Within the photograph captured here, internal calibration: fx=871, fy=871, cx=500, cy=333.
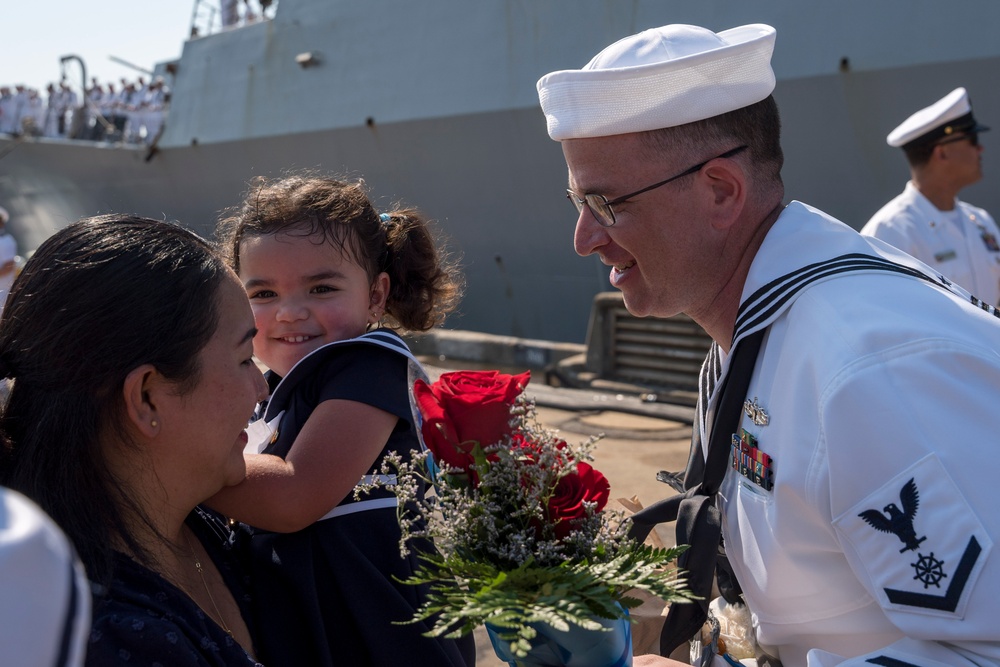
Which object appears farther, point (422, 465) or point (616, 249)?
point (616, 249)

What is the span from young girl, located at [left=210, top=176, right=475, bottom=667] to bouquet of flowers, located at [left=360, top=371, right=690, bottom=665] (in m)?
0.26

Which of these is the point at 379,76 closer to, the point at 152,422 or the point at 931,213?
the point at 931,213

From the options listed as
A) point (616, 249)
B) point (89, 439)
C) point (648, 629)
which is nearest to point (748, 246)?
point (616, 249)

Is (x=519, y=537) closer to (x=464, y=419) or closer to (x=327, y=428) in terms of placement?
(x=464, y=419)

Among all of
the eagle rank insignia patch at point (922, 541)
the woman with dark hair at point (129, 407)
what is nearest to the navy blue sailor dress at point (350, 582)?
the woman with dark hair at point (129, 407)

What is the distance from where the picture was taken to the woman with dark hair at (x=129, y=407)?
1342 mm

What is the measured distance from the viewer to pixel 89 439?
1394 millimetres

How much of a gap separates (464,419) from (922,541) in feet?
2.45

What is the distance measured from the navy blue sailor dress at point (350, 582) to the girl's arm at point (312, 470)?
4 centimetres

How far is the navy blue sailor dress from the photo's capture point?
1677mm

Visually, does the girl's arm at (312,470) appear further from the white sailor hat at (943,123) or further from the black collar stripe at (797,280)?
the white sailor hat at (943,123)

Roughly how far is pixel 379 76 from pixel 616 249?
11439mm

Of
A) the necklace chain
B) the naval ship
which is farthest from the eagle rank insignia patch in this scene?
the naval ship

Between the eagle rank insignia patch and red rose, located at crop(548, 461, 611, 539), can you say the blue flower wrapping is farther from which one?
the eagle rank insignia patch
